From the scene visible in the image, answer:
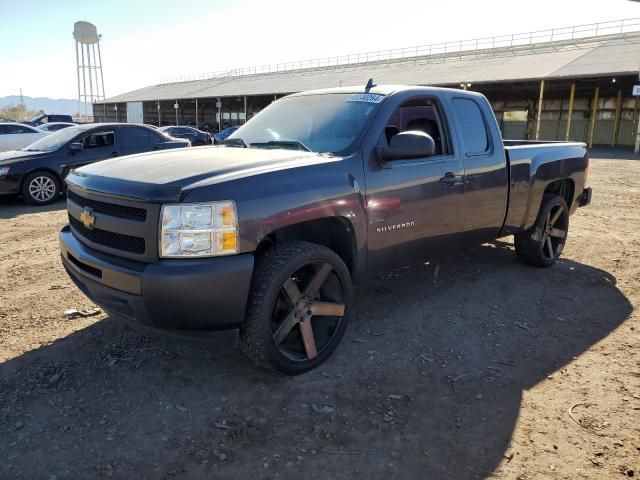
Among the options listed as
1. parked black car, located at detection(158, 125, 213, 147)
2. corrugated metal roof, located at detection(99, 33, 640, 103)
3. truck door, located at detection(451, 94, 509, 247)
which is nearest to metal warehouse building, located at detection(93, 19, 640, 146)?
corrugated metal roof, located at detection(99, 33, 640, 103)

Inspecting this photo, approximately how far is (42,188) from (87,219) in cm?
719

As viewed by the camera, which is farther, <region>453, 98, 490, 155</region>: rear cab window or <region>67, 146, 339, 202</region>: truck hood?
<region>453, 98, 490, 155</region>: rear cab window

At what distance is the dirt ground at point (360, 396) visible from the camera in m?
2.55

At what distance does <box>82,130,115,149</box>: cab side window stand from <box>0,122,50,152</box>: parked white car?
23.0ft

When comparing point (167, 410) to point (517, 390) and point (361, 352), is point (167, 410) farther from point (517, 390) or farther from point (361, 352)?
point (517, 390)

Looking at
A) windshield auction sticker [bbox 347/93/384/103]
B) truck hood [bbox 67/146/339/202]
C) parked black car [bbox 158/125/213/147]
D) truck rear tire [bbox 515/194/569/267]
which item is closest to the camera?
truck hood [bbox 67/146/339/202]

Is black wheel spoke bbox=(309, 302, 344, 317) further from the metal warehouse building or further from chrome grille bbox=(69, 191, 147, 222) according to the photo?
the metal warehouse building

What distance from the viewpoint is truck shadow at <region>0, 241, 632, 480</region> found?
2539 millimetres

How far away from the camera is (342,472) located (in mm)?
2467

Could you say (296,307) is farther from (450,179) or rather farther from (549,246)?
(549,246)

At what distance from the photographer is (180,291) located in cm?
271

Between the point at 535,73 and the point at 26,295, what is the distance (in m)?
28.9

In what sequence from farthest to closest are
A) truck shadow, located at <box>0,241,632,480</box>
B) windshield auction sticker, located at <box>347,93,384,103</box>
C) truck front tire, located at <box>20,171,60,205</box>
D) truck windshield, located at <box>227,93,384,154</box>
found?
truck front tire, located at <box>20,171,60,205</box>, windshield auction sticker, located at <box>347,93,384,103</box>, truck windshield, located at <box>227,93,384,154</box>, truck shadow, located at <box>0,241,632,480</box>

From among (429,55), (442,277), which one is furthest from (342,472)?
(429,55)
